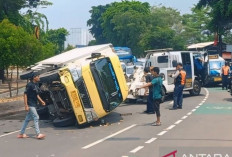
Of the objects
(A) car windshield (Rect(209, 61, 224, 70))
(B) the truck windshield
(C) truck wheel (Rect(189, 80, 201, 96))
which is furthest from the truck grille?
(A) car windshield (Rect(209, 61, 224, 70))

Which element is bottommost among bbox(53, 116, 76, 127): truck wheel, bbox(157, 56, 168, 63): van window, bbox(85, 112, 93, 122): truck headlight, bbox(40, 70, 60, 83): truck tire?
bbox(53, 116, 76, 127): truck wheel

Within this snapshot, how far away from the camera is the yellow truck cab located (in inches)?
458

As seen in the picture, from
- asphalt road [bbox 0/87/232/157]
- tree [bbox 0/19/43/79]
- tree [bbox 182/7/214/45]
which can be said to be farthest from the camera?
tree [bbox 182/7/214/45]

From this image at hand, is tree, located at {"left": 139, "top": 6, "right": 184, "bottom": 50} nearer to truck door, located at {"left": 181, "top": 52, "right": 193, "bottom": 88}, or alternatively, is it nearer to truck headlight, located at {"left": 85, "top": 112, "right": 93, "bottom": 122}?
truck door, located at {"left": 181, "top": 52, "right": 193, "bottom": 88}

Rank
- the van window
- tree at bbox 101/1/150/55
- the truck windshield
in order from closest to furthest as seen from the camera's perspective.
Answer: the truck windshield < the van window < tree at bbox 101/1/150/55

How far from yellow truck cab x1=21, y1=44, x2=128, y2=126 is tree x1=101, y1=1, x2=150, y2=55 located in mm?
51364

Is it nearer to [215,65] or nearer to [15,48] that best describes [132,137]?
[15,48]

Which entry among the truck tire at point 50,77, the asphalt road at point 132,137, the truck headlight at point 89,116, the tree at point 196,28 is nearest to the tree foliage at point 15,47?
the asphalt road at point 132,137

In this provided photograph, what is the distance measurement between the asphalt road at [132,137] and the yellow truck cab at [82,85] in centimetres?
52

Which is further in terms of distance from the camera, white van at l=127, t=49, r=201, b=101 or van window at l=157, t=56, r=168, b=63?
van window at l=157, t=56, r=168, b=63

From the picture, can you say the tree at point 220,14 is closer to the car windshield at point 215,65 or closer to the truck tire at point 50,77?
the car windshield at point 215,65

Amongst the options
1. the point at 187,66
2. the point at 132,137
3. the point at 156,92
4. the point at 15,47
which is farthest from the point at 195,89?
the point at 132,137

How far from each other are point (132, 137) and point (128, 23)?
56254 millimetres

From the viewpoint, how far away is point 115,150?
8570 mm
